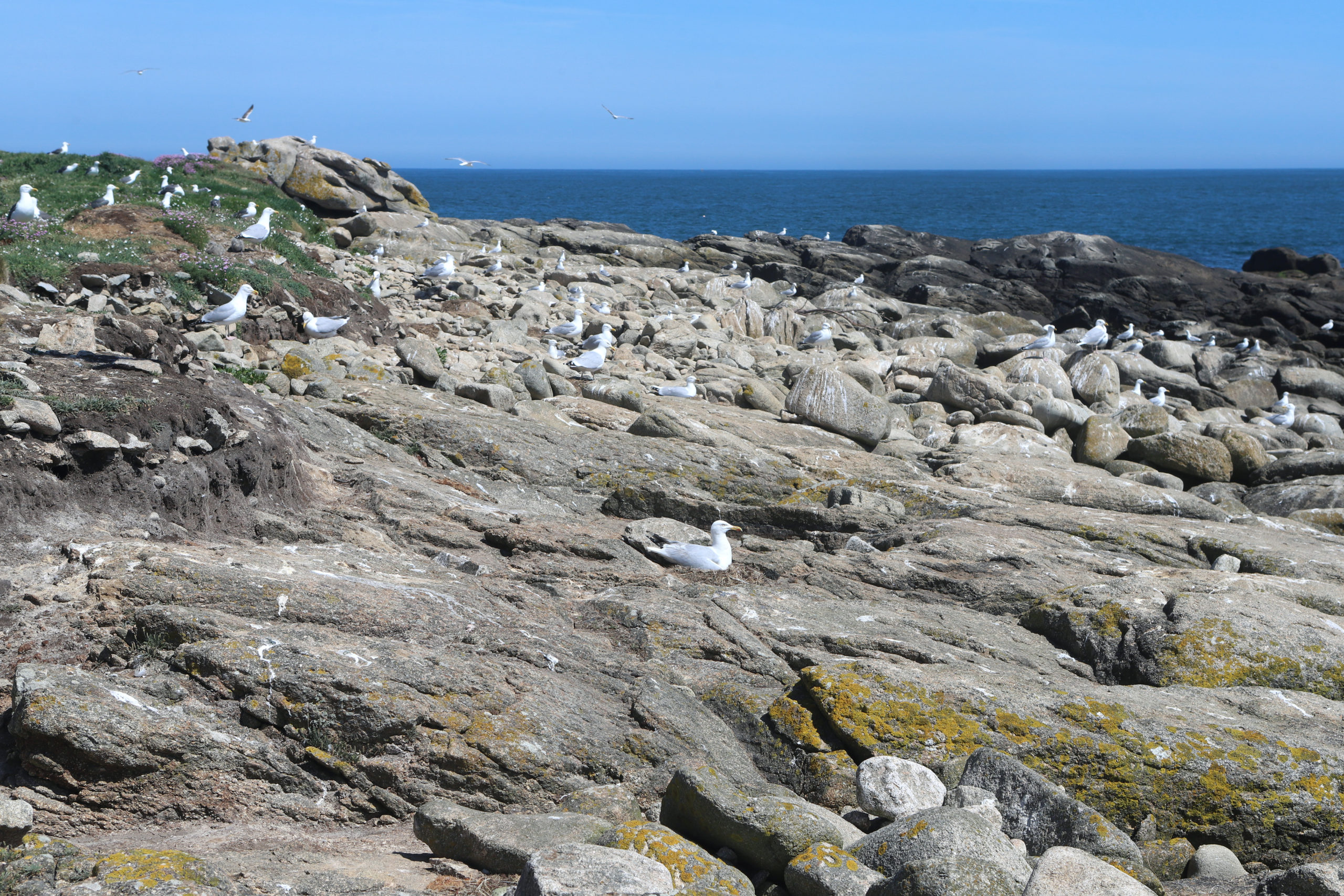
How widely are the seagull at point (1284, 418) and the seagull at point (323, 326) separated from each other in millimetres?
21283

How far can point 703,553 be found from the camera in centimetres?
859

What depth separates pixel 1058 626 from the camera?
816cm

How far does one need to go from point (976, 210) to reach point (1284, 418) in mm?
98171

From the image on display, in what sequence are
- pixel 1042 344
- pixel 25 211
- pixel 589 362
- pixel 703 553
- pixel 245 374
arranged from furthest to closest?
pixel 1042 344 < pixel 589 362 < pixel 25 211 < pixel 245 374 < pixel 703 553

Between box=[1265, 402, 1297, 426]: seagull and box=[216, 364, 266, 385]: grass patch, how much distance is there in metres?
22.5

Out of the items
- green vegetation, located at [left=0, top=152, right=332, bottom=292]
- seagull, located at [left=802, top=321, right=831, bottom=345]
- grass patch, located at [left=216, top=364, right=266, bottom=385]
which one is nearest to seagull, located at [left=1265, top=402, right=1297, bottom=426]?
seagull, located at [left=802, top=321, right=831, bottom=345]

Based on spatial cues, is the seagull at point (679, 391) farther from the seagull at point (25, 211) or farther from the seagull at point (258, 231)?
the seagull at point (25, 211)

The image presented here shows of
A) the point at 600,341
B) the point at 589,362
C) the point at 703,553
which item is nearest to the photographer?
the point at 703,553

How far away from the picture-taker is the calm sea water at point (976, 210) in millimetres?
80812

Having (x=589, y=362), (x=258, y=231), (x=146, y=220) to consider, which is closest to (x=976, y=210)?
(x=589, y=362)

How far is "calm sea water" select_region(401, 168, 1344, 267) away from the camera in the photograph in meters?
80.8

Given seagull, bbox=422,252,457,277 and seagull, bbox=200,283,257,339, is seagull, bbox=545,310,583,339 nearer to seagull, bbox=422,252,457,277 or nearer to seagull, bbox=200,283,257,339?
seagull, bbox=422,252,457,277

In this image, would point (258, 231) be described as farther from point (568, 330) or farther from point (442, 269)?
point (568, 330)

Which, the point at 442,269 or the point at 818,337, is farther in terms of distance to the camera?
the point at 818,337
